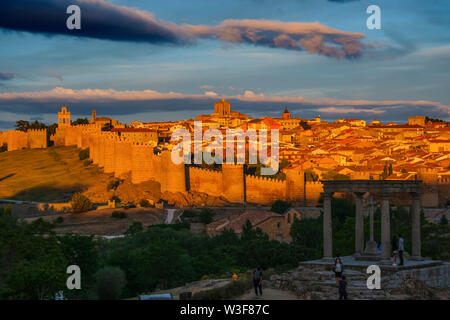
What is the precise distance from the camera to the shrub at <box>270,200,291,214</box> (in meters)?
51.3

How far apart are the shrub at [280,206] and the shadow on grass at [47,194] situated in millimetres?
20316

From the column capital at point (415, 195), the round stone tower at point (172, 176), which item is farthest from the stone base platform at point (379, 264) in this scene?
the round stone tower at point (172, 176)

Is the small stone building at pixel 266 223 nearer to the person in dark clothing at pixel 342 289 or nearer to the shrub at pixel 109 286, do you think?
the shrub at pixel 109 286

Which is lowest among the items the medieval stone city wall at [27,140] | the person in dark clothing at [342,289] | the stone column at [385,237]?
the person in dark clothing at [342,289]

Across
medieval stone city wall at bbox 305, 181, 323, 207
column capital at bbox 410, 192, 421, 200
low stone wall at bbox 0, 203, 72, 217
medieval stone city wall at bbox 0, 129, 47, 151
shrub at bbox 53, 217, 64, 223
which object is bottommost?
shrub at bbox 53, 217, 64, 223

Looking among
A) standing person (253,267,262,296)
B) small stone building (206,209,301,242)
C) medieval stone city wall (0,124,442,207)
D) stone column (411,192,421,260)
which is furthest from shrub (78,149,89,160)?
standing person (253,267,262,296)

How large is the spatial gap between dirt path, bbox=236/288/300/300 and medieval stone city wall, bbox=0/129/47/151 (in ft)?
275

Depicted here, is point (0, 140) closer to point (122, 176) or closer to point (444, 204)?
point (122, 176)

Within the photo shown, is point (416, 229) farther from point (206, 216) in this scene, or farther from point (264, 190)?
point (264, 190)

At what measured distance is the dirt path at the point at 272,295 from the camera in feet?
58.0

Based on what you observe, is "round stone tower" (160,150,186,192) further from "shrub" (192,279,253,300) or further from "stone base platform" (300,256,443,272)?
"shrub" (192,279,253,300)

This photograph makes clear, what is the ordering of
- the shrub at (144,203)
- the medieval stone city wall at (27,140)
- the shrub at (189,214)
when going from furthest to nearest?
the medieval stone city wall at (27,140) → the shrub at (144,203) → the shrub at (189,214)

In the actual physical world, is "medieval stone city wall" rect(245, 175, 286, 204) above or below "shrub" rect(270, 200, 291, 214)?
above

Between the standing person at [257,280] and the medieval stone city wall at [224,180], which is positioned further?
the medieval stone city wall at [224,180]
